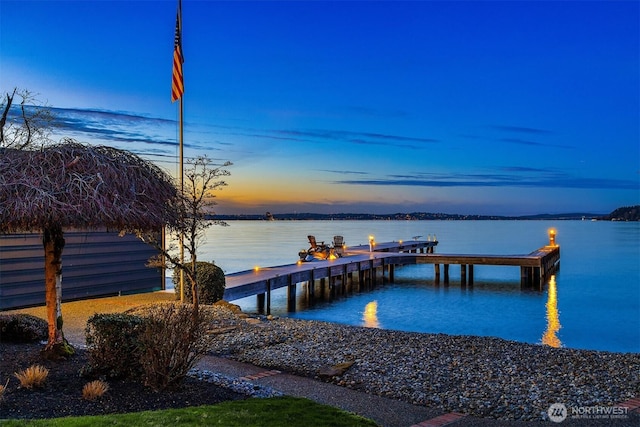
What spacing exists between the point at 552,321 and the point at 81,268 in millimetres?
15827

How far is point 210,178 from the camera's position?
38.4ft

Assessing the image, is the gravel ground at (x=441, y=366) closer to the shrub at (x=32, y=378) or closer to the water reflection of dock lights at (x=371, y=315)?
the shrub at (x=32, y=378)

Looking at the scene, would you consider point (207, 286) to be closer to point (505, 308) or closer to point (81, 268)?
point (81, 268)

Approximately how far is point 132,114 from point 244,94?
Result: 16.4ft

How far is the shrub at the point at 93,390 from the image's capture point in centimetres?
532

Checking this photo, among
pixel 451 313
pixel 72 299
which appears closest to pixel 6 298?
pixel 72 299

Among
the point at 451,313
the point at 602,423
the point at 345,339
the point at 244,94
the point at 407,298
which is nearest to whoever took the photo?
the point at 602,423

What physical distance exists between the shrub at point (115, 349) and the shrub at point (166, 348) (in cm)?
21

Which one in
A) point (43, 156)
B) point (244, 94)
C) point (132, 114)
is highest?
→ point (244, 94)

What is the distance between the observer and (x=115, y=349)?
5.89 metres

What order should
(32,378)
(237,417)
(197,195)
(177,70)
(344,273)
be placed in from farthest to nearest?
(344,273) < (177,70) < (197,195) < (32,378) < (237,417)

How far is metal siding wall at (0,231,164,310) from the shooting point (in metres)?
12.7

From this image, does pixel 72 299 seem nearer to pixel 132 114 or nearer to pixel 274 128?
pixel 132 114

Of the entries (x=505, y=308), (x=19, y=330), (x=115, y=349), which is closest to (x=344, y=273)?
(x=505, y=308)
